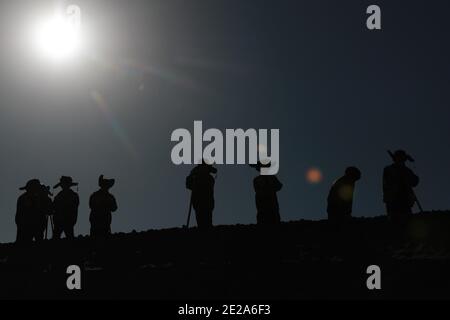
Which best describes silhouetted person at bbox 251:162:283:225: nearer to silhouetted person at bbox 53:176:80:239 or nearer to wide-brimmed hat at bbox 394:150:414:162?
wide-brimmed hat at bbox 394:150:414:162

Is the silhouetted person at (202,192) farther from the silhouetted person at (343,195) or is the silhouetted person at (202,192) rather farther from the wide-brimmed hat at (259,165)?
the silhouetted person at (343,195)

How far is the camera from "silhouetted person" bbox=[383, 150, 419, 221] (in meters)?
17.0

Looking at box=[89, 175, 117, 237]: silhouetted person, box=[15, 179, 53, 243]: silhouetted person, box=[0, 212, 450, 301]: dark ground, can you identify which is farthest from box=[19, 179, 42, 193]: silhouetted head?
box=[0, 212, 450, 301]: dark ground

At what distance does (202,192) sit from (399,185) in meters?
4.36

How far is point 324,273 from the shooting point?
40.9 ft

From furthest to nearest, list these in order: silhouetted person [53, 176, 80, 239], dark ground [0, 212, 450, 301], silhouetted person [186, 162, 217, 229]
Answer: silhouetted person [53, 176, 80, 239], silhouetted person [186, 162, 217, 229], dark ground [0, 212, 450, 301]

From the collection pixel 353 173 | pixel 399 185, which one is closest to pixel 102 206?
pixel 353 173

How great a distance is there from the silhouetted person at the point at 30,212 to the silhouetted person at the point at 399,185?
327 inches

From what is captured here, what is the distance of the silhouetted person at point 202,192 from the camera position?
17.8 metres

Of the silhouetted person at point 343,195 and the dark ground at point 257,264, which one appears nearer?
the dark ground at point 257,264

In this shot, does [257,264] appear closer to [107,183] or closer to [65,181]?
[107,183]

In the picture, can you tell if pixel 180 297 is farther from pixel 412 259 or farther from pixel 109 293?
pixel 412 259

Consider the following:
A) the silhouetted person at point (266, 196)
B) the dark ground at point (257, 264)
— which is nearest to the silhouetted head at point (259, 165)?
the silhouetted person at point (266, 196)

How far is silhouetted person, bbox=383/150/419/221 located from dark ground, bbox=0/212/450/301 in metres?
1.72
